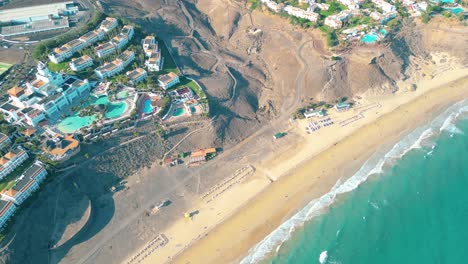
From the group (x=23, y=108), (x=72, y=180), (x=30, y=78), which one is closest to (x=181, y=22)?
(x=30, y=78)

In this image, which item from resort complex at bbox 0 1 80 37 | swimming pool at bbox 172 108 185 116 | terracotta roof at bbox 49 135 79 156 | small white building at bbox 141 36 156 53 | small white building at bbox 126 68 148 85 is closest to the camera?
terracotta roof at bbox 49 135 79 156

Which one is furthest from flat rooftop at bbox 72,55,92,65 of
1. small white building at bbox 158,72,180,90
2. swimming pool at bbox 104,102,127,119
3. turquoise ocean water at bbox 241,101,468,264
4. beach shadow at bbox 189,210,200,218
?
turquoise ocean water at bbox 241,101,468,264

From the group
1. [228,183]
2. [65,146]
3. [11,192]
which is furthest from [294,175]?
[11,192]

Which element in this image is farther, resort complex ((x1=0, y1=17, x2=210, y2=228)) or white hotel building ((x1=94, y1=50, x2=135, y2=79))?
white hotel building ((x1=94, y1=50, x2=135, y2=79))

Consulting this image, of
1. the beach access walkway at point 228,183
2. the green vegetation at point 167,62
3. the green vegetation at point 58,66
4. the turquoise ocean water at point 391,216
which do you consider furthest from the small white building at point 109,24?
the turquoise ocean water at point 391,216

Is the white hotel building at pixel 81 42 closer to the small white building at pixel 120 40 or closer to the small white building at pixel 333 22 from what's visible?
the small white building at pixel 120 40

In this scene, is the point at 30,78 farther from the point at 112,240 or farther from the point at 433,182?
the point at 433,182

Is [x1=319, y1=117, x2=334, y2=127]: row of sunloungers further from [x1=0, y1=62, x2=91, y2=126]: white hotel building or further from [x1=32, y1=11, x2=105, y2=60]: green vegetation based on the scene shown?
[x1=32, y1=11, x2=105, y2=60]: green vegetation
